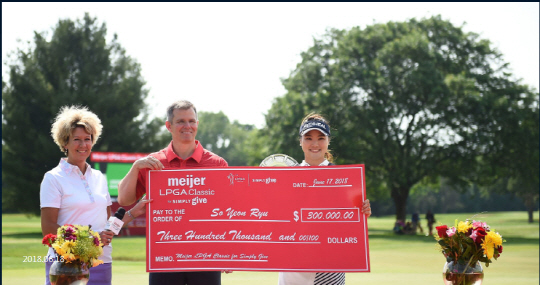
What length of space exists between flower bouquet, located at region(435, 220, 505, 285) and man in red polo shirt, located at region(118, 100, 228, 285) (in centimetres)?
210

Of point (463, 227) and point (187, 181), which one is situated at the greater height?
point (187, 181)

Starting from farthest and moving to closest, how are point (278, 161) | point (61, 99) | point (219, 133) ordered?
point (219, 133) → point (61, 99) → point (278, 161)

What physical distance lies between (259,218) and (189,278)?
2.82 ft

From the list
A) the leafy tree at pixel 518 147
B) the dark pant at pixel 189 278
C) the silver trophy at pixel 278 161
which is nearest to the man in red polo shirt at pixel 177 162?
the dark pant at pixel 189 278

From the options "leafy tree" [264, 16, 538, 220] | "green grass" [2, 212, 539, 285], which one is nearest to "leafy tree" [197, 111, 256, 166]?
"leafy tree" [264, 16, 538, 220]

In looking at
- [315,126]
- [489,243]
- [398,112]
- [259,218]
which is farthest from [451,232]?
[398,112]

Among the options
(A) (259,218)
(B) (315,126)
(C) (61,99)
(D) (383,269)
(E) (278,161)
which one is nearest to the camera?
(A) (259,218)

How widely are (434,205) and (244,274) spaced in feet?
271

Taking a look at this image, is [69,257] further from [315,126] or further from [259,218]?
[315,126]

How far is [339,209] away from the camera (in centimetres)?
558

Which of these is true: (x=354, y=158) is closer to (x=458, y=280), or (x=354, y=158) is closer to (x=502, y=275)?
(x=502, y=275)

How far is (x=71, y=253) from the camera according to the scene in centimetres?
470

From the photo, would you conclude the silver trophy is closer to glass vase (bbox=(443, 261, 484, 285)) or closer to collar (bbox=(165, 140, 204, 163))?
collar (bbox=(165, 140, 204, 163))

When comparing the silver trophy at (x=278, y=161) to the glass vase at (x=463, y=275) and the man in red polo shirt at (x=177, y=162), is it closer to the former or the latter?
the man in red polo shirt at (x=177, y=162)
